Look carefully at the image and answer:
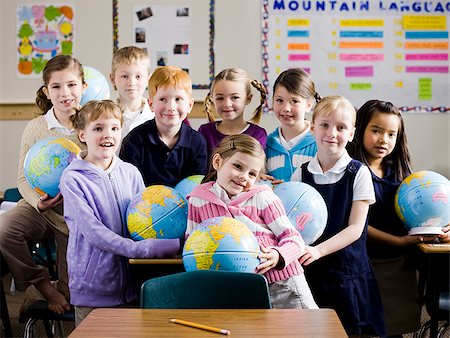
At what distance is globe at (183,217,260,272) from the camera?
2260 mm

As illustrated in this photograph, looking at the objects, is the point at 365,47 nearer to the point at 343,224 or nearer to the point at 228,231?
the point at 343,224

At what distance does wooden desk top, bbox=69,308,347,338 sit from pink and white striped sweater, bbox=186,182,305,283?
2.12 ft

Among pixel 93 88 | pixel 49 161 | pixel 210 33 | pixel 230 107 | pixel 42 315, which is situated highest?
pixel 210 33

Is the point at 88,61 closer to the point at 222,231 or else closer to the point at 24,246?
the point at 24,246

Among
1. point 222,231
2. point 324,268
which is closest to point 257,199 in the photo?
point 222,231

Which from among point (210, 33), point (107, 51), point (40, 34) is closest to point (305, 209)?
point (210, 33)

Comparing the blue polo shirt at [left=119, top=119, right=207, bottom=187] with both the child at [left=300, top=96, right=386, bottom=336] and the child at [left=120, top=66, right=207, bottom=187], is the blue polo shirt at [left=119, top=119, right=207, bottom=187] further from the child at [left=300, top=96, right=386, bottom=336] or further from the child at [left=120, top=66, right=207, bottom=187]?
the child at [left=300, top=96, right=386, bottom=336]

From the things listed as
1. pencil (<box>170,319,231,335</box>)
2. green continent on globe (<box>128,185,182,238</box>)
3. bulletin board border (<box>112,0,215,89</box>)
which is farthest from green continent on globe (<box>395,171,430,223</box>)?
bulletin board border (<box>112,0,215,89</box>)

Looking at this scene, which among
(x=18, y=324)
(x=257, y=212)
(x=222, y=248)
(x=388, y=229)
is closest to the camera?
(x=222, y=248)

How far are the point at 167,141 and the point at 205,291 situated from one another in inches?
48.6

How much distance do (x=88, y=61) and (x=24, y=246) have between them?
2.69 meters

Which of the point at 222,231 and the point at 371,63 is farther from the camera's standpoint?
the point at 371,63

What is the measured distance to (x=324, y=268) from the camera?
2.82 metres

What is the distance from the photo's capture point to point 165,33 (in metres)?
5.81
